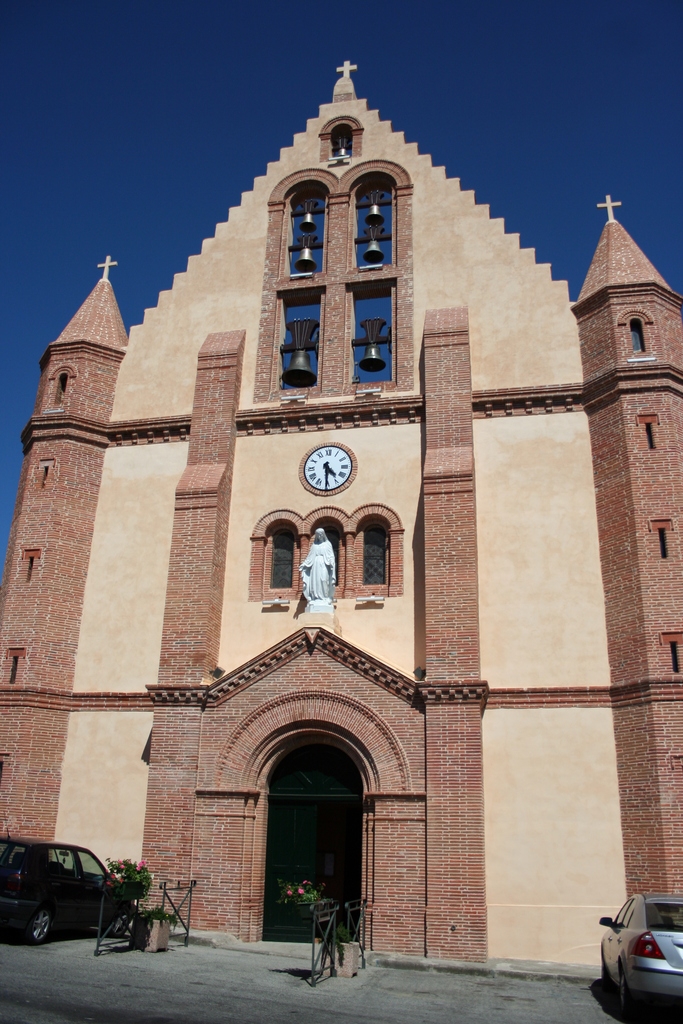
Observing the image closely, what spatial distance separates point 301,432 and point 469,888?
33.1 ft

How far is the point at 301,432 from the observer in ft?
66.0

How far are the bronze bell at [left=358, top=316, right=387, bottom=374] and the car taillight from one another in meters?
13.8

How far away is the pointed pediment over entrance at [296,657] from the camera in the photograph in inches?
654

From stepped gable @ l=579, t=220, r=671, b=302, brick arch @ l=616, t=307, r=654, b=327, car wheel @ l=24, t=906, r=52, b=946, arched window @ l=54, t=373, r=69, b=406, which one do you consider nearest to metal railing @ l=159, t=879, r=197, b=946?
car wheel @ l=24, t=906, r=52, b=946

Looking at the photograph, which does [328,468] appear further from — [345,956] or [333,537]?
[345,956]

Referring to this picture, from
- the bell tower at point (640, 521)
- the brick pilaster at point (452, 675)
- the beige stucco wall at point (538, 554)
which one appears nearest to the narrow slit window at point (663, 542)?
the bell tower at point (640, 521)

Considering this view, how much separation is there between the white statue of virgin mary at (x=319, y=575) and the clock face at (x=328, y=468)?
59.3 inches

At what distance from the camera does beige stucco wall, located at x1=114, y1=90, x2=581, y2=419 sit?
1989 cm

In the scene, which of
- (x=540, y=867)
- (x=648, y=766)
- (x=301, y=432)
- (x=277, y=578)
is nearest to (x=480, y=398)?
(x=301, y=432)

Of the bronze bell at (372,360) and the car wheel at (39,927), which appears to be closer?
the car wheel at (39,927)

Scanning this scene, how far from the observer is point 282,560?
1933cm

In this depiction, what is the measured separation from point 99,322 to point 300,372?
5528 mm

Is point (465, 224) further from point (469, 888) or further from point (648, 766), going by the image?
point (469, 888)

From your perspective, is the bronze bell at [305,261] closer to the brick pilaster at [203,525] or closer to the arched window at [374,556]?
the brick pilaster at [203,525]
